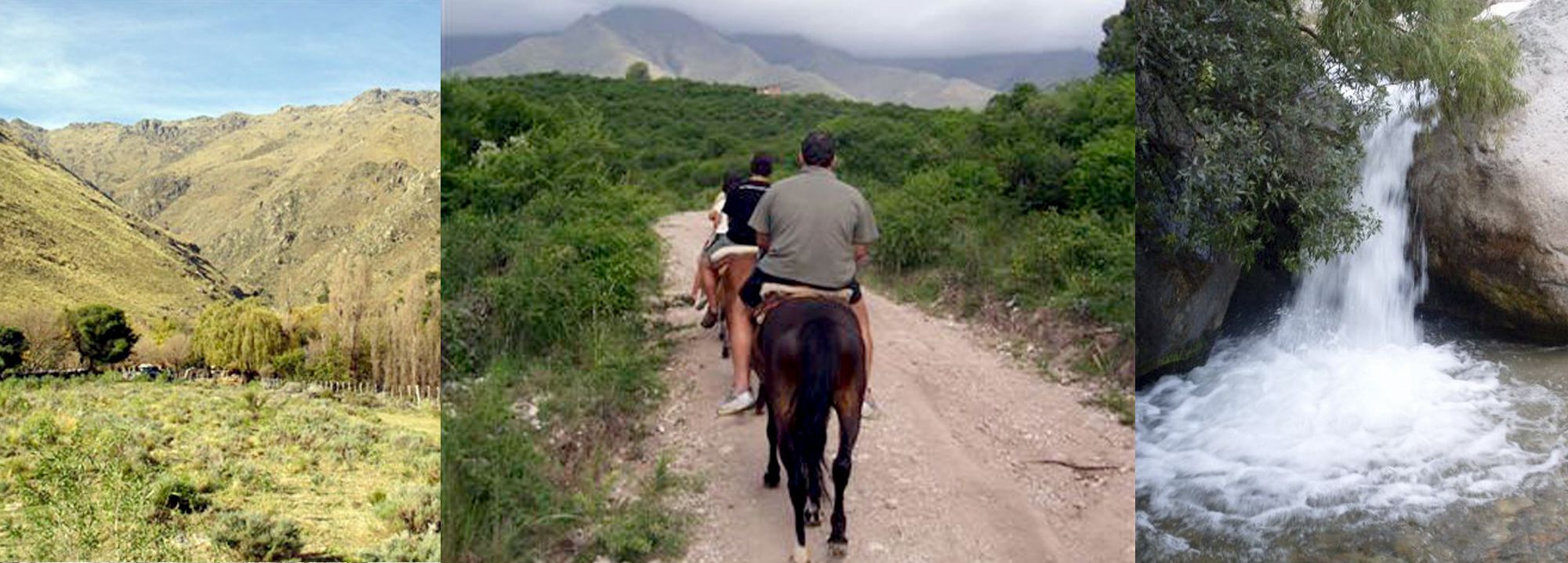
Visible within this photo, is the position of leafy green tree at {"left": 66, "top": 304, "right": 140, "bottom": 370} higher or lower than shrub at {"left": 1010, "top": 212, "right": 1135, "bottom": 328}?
lower

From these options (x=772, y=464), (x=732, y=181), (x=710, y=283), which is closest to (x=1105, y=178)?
(x=710, y=283)

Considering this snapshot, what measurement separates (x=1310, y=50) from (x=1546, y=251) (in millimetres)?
2396

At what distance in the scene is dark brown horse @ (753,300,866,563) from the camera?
3857 millimetres

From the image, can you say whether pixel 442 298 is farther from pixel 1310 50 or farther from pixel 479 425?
pixel 1310 50

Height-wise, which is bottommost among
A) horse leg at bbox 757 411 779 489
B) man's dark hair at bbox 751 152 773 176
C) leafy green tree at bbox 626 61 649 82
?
horse leg at bbox 757 411 779 489

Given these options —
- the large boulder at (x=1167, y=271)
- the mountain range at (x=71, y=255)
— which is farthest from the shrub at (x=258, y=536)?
the large boulder at (x=1167, y=271)

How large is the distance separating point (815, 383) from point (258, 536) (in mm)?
3283

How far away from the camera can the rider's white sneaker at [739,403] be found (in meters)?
5.46

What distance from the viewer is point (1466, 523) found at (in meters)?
5.13

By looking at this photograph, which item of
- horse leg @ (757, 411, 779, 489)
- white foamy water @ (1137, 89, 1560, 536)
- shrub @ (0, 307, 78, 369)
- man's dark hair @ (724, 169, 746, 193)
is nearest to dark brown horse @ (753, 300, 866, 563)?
horse leg @ (757, 411, 779, 489)

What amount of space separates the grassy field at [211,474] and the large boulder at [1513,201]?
6532mm

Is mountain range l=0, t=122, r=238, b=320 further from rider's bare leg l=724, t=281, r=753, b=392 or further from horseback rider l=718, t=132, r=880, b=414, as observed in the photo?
horseback rider l=718, t=132, r=880, b=414

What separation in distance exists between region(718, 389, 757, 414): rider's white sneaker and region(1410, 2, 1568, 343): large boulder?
4.75 metres

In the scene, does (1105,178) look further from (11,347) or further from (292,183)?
(11,347)
